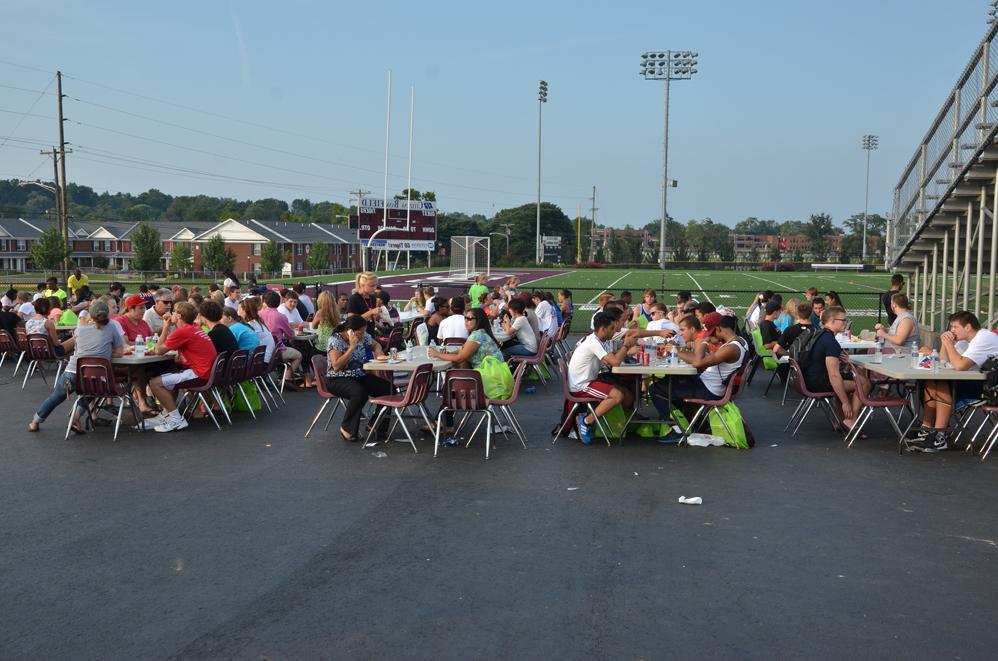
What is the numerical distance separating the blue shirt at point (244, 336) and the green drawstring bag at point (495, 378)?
3.51m

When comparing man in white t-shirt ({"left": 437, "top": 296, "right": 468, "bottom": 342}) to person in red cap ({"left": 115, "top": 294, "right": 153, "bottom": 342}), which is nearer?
man in white t-shirt ({"left": 437, "top": 296, "right": 468, "bottom": 342})

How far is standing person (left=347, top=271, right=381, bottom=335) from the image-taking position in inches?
589

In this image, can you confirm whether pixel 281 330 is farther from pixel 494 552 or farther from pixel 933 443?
pixel 933 443

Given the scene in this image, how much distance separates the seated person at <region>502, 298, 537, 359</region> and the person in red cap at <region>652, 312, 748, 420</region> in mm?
3852

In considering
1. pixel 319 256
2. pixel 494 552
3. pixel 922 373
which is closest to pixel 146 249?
pixel 319 256

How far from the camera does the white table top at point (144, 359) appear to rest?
9938 millimetres

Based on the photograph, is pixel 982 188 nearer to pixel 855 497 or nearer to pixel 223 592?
pixel 855 497

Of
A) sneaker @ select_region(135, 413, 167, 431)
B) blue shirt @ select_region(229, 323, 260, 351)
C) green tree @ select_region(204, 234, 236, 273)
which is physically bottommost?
sneaker @ select_region(135, 413, 167, 431)

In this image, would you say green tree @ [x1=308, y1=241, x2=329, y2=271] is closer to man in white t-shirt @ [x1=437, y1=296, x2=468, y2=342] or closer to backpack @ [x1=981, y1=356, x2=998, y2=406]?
man in white t-shirt @ [x1=437, y1=296, x2=468, y2=342]

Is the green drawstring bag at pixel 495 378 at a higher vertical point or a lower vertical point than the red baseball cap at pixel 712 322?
lower

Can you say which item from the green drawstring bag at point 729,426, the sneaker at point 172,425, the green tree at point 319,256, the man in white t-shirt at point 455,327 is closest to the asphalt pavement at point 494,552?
the green drawstring bag at point 729,426

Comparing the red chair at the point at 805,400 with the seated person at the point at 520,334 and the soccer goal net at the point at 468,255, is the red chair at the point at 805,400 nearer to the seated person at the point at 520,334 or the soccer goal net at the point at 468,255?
the seated person at the point at 520,334

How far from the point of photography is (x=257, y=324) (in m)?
12.0

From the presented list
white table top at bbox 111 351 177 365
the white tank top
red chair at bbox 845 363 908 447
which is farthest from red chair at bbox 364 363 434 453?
red chair at bbox 845 363 908 447
